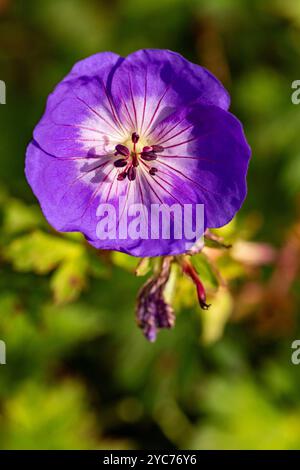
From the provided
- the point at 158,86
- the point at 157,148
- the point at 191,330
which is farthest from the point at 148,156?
the point at 191,330

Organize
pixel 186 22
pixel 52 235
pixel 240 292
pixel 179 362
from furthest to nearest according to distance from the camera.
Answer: pixel 186 22 < pixel 179 362 < pixel 240 292 < pixel 52 235

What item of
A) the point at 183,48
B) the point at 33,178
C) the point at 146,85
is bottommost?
the point at 33,178

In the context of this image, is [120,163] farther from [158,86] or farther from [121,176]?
[158,86]

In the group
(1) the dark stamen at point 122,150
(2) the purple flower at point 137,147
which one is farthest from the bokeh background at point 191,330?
(1) the dark stamen at point 122,150

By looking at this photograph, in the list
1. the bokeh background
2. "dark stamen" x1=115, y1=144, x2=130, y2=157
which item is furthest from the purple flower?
the bokeh background

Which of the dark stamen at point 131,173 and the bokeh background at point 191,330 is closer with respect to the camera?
the dark stamen at point 131,173

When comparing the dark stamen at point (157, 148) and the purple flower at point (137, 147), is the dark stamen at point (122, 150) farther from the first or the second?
the dark stamen at point (157, 148)
